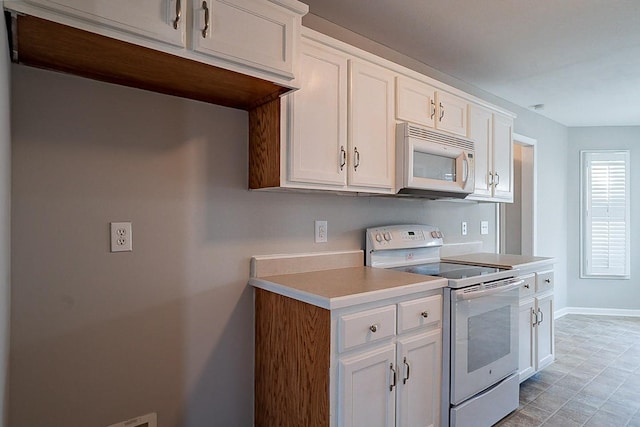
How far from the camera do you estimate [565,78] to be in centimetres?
321

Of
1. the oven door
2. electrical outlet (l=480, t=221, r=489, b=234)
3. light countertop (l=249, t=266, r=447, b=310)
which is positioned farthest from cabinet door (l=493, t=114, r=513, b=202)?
light countertop (l=249, t=266, r=447, b=310)

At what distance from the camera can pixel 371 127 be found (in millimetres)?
2053

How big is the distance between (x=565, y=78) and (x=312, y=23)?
2.38 m

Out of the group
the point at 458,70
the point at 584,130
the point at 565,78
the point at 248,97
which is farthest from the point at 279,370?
the point at 584,130

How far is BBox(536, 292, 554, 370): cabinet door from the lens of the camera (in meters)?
2.78

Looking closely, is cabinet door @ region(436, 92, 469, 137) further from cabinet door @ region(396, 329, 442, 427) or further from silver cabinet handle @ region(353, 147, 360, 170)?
cabinet door @ region(396, 329, 442, 427)

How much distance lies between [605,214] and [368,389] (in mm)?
4829

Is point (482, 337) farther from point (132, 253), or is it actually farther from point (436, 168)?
point (132, 253)

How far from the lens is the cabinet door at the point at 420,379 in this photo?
1.74 metres

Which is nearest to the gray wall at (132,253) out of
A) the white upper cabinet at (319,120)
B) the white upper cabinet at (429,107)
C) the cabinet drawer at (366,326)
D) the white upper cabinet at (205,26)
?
the white upper cabinet at (319,120)

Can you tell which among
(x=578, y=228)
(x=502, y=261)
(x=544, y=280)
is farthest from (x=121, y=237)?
(x=578, y=228)

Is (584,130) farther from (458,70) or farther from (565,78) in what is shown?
(458,70)

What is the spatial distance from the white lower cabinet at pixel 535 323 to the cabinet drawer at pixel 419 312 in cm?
101

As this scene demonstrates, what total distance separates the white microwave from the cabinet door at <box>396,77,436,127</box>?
3.0 inches
